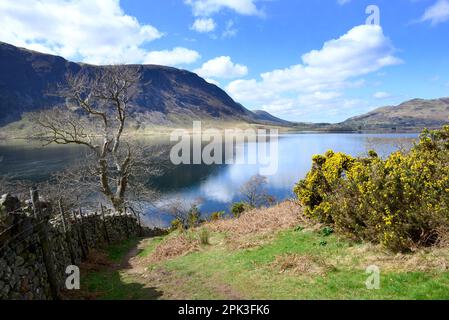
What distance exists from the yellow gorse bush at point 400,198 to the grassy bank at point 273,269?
681 millimetres

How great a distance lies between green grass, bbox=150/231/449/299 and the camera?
859 centimetres

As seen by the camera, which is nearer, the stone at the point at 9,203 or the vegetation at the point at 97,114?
the stone at the point at 9,203

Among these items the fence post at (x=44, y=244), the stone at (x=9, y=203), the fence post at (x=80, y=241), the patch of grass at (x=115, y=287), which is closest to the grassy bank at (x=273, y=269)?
the patch of grass at (x=115, y=287)

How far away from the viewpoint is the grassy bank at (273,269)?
29.8ft

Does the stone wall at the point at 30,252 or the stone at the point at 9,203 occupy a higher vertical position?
the stone at the point at 9,203

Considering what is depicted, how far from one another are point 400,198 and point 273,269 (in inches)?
188

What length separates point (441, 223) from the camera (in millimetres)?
10211

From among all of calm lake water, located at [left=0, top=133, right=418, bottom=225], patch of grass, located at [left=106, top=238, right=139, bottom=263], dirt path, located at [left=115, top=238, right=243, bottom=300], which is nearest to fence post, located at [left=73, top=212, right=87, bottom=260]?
dirt path, located at [left=115, top=238, right=243, bottom=300]

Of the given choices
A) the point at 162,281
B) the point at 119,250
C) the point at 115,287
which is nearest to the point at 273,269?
the point at 162,281

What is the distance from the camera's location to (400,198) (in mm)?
11406

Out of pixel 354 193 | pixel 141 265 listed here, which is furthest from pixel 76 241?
pixel 354 193

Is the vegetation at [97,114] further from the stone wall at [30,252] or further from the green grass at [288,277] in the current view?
the green grass at [288,277]

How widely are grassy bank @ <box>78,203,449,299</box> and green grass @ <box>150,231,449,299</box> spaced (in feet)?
0.07
